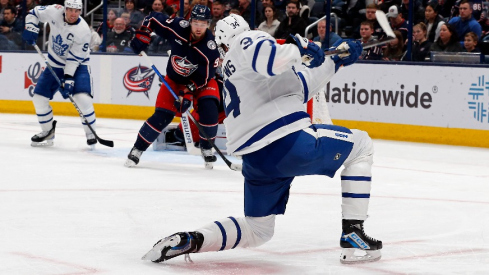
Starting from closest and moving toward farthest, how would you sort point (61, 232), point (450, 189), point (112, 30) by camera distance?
point (61, 232)
point (450, 189)
point (112, 30)

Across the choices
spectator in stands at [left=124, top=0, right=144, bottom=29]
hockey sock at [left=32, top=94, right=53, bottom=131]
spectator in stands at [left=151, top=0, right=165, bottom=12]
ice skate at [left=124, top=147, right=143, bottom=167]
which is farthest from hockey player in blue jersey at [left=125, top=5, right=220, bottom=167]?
spectator in stands at [left=124, top=0, right=144, bottom=29]

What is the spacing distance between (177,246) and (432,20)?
589 centimetres

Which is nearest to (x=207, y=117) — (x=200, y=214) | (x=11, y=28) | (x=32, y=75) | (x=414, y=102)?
(x=200, y=214)

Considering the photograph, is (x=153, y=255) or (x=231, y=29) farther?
(x=231, y=29)

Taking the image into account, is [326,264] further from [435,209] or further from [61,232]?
[435,209]

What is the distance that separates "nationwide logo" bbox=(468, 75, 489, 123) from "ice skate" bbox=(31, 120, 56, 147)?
149 inches

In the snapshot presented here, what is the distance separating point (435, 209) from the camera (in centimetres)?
445

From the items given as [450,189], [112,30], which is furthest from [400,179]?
[112,30]

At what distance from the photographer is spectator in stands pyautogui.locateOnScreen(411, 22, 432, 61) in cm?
820

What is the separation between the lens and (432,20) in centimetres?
826

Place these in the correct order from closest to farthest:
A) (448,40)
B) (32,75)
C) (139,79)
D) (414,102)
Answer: (448,40), (414,102), (139,79), (32,75)

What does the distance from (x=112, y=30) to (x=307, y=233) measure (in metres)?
7.05

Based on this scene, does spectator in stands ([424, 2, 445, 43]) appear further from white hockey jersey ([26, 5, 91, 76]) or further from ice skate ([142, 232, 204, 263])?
ice skate ([142, 232, 204, 263])

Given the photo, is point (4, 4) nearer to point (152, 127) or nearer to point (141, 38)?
point (141, 38)
